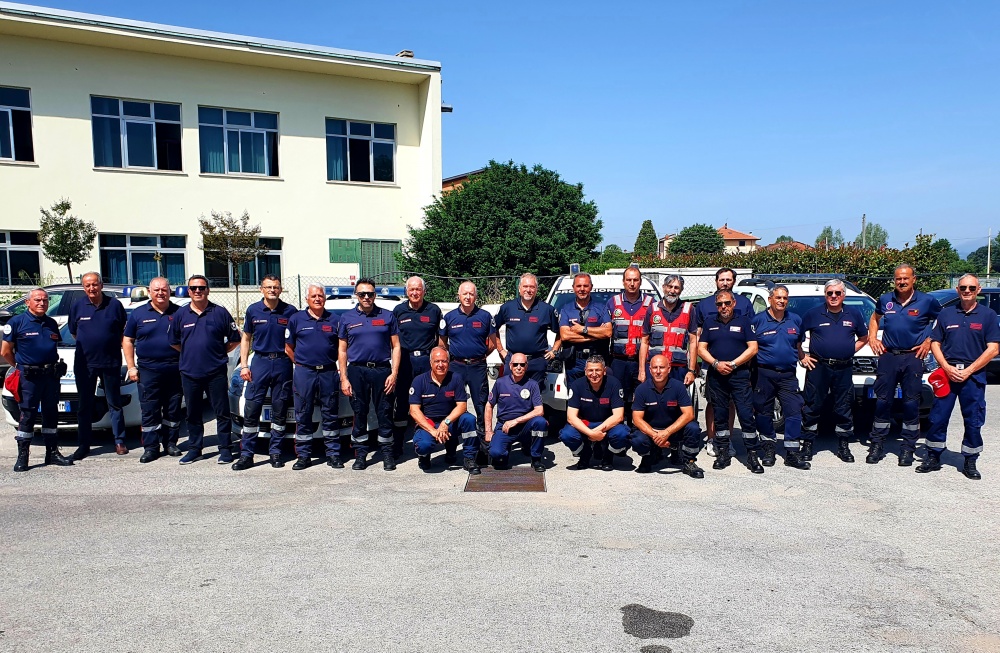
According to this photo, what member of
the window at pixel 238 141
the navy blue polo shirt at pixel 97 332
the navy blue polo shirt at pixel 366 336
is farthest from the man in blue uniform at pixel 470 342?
the window at pixel 238 141

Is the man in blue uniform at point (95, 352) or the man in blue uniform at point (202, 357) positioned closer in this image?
the man in blue uniform at point (202, 357)

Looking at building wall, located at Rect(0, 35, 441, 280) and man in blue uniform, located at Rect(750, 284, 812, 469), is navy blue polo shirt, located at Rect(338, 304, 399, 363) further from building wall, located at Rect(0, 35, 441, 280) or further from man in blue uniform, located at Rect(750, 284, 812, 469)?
building wall, located at Rect(0, 35, 441, 280)

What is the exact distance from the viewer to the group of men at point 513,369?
280 inches

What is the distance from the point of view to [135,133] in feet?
66.8

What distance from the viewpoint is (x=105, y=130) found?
2008 cm

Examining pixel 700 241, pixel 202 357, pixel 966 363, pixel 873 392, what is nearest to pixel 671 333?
pixel 873 392

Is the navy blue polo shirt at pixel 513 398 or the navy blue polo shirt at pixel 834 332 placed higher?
the navy blue polo shirt at pixel 834 332

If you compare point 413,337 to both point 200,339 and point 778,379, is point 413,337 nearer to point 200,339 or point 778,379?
point 200,339

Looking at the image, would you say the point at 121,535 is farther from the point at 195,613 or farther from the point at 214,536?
the point at 195,613

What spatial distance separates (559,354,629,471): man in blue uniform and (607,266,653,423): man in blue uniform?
35 cm

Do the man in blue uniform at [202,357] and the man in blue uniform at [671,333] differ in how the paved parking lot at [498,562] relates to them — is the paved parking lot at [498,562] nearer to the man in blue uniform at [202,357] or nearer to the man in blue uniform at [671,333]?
the man in blue uniform at [202,357]

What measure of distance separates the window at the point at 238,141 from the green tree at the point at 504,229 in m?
4.96

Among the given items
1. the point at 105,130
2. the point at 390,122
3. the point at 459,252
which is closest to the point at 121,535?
the point at 459,252

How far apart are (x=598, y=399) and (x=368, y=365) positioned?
2294 millimetres
